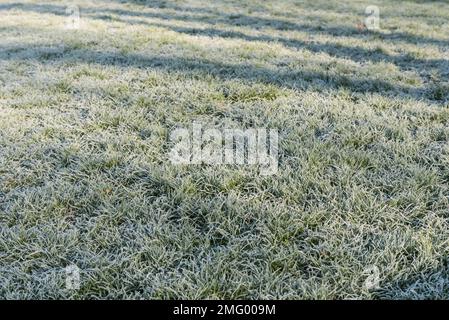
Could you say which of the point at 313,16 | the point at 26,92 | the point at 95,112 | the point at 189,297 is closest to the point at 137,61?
the point at 26,92

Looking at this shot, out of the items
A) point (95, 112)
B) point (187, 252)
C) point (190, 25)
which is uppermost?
point (190, 25)

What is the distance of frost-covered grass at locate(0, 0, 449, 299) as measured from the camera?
335cm

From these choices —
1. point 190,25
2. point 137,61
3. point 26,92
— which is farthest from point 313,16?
point 26,92

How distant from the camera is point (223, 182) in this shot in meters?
4.41

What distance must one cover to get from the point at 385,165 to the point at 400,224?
3.71 ft

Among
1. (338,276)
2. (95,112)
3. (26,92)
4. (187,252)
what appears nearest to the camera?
(338,276)

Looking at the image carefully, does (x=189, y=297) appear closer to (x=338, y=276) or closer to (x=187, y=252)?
(x=187, y=252)

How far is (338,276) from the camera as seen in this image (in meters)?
3.30

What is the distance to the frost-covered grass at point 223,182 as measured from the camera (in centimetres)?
335

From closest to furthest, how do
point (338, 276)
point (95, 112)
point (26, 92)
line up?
point (338, 276) → point (95, 112) → point (26, 92)

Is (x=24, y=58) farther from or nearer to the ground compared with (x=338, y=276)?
farther from the ground
